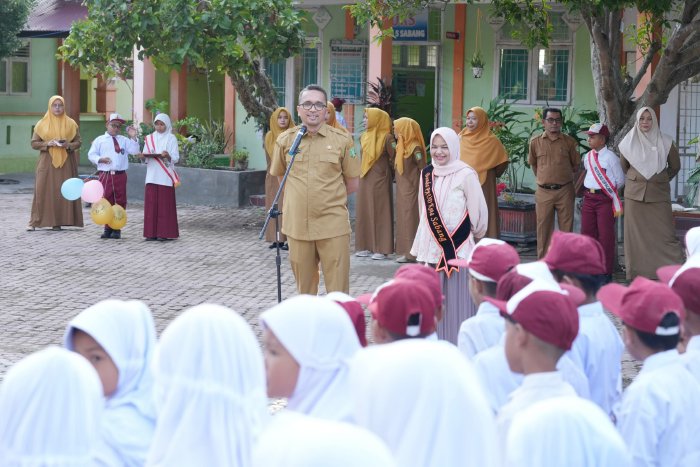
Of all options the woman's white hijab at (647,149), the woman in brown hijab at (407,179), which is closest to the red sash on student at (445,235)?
the woman's white hijab at (647,149)

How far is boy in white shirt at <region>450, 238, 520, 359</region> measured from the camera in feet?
16.8

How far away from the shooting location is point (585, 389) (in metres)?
4.55

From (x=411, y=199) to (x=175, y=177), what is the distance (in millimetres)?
3409

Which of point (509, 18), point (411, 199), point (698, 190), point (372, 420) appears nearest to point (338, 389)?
point (372, 420)

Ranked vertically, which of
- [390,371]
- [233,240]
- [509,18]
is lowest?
[233,240]

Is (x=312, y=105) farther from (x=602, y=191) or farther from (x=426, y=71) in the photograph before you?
(x=426, y=71)

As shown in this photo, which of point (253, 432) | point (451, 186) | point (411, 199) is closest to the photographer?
point (253, 432)

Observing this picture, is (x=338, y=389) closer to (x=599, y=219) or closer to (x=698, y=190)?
(x=599, y=219)

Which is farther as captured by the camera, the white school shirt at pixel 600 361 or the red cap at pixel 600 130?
the red cap at pixel 600 130

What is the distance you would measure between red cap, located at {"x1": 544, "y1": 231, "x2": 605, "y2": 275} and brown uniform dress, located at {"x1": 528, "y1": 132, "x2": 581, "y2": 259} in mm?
7454

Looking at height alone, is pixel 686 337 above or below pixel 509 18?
below

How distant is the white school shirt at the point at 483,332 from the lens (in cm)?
510

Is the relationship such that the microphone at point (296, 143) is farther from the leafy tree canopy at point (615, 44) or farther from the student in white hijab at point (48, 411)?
the student in white hijab at point (48, 411)

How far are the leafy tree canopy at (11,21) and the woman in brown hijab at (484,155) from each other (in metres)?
11.7
